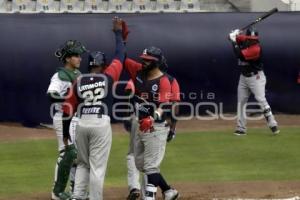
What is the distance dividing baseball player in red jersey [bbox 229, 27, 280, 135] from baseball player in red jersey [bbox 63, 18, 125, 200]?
219 inches

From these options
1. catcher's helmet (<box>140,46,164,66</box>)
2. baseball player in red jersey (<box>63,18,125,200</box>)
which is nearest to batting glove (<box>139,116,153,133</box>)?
baseball player in red jersey (<box>63,18,125,200</box>)

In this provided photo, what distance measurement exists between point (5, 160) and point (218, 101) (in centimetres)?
532

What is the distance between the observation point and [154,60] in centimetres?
925

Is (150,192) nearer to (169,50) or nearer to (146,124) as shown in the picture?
(146,124)

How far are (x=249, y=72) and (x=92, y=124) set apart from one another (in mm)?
6090

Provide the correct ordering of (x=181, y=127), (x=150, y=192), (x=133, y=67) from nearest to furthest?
(x=150, y=192) < (x=133, y=67) < (x=181, y=127)

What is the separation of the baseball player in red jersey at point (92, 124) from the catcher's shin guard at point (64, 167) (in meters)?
0.41

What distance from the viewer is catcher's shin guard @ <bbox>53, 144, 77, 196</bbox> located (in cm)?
927

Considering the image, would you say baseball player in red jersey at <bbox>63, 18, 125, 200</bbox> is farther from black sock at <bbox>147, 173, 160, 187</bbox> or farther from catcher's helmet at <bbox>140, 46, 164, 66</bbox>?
black sock at <bbox>147, 173, 160, 187</bbox>

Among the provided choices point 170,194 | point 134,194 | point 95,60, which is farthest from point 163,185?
point 95,60

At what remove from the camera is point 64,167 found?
9344 mm

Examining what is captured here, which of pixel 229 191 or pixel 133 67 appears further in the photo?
pixel 229 191

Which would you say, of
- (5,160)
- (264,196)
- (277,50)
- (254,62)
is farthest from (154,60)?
(277,50)

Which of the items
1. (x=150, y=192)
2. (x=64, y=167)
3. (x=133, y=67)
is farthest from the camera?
(x=133, y=67)
